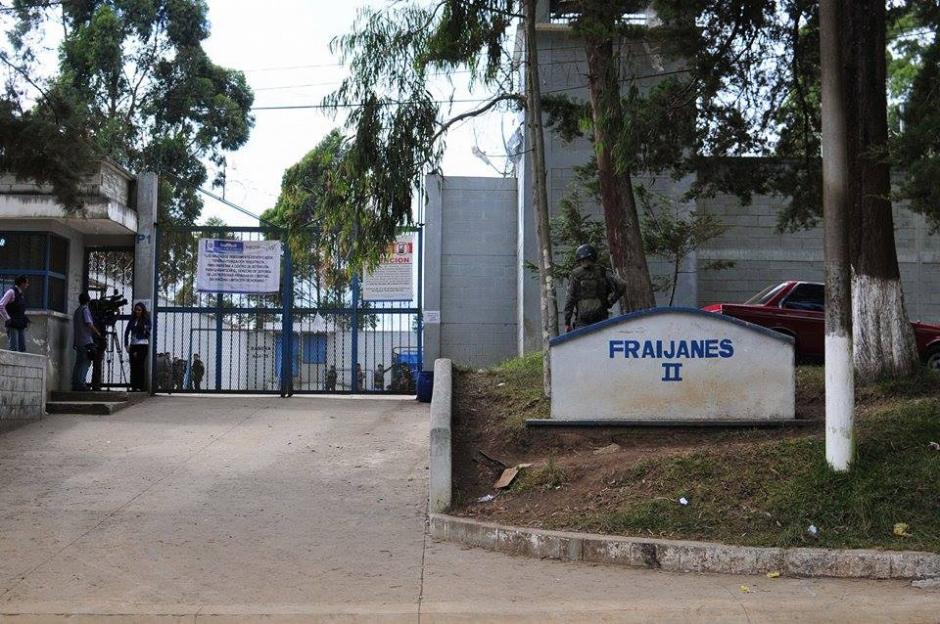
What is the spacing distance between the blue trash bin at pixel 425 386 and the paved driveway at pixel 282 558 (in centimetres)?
342

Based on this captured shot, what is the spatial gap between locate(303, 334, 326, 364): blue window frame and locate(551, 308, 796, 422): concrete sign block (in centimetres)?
707

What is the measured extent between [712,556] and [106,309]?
38.6ft

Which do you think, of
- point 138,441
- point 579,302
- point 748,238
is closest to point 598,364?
point 579,302

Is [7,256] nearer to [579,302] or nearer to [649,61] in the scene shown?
[579,302]

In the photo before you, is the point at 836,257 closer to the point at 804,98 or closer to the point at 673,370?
the point at 673,370

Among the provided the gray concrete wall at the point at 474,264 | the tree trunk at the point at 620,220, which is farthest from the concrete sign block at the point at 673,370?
the gray concrete wall at the point at 474,264

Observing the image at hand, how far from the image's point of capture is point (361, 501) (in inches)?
323

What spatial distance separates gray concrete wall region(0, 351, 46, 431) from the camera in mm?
11328

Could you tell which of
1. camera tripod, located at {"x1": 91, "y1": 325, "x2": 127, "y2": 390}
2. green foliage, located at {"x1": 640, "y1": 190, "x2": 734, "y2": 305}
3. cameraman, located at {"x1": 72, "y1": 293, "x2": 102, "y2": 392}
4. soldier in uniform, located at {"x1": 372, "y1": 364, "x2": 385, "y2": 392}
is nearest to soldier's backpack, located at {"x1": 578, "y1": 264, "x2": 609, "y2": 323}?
soldier in uniform, located at {"x1": 372, "y1": 364, "x2": 385, "y2": 392}

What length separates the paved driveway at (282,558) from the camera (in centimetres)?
533

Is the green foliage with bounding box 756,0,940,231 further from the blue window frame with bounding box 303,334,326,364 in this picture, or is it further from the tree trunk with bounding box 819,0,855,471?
the blue window frame with bounding box 303,334,326,364

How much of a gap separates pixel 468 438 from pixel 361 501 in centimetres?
Result: 157

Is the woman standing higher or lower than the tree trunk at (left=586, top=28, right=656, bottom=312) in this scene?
lower

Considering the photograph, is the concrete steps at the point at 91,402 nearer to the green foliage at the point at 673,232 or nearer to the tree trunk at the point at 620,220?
the tree trunk at the point at 620,220
